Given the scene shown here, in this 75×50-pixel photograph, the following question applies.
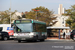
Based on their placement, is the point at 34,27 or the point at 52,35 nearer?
the point at 34,27

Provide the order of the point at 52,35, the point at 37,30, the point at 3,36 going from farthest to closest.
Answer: the point at 52,35 < the point at 3,36 < the point at 37,30

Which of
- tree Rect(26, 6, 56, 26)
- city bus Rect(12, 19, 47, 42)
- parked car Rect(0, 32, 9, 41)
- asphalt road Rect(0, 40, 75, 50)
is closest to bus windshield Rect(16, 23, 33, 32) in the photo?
city bus Rect(12, 19, 47, 42)

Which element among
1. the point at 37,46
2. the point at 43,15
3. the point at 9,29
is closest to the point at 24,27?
the point at 37,46

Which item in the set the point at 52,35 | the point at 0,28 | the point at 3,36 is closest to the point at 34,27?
the point at 3,36

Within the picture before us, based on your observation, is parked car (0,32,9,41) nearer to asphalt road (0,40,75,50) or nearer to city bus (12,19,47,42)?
city bus (12,19,47,42)

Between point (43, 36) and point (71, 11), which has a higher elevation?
point (71, 11)

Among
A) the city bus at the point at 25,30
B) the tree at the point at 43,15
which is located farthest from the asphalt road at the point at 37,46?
the tree at the point at 43,15

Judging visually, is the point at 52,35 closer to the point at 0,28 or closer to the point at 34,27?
the point at 0,28

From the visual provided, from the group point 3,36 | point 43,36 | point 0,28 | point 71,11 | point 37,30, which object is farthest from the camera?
point 71,11

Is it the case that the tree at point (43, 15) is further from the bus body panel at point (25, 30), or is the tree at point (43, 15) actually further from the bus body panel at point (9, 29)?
the bus body panel at point (25, 30)

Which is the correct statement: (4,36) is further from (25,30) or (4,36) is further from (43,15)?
(43,15)

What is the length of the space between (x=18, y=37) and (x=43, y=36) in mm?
5960

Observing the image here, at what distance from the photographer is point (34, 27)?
84.8 feet

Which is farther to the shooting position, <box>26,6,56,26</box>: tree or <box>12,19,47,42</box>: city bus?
<box>26,6,56,26</box>: tree
